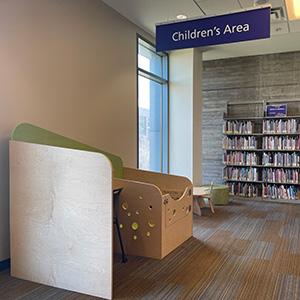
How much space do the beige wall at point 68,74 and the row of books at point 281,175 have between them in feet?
10.8

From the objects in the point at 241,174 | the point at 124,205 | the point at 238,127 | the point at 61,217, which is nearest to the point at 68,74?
the point at 124,205

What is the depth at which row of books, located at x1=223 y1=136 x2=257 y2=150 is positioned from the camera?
24.2ft

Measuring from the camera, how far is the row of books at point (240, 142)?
24.2ft

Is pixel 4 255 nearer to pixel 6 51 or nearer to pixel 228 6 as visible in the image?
pixel 6 51

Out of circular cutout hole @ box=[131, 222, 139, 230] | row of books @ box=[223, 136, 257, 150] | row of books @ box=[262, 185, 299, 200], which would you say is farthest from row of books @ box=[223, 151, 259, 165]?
circular cutout hole @ box=[131, 222, 139, 230]

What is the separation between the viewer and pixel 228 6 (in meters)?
4.92

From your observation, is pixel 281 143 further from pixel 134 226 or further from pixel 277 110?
pixel 134 226

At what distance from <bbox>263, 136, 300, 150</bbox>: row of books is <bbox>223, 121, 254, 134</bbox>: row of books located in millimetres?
416

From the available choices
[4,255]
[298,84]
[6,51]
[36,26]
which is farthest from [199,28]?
[298,84]

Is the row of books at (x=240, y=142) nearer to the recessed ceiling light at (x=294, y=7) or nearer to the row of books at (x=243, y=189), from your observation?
the row of books at (x=243, y=189)

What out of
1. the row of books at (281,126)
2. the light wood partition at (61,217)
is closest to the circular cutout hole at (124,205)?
the light wood partition at (61,217)

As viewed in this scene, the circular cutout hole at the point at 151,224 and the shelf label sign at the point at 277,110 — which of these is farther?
the shelf label sign at the point at 277,110

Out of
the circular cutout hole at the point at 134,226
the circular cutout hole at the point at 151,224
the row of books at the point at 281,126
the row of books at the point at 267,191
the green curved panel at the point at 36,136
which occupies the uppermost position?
the row of books at the point at 281,126

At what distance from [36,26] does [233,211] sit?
450 centimetres
